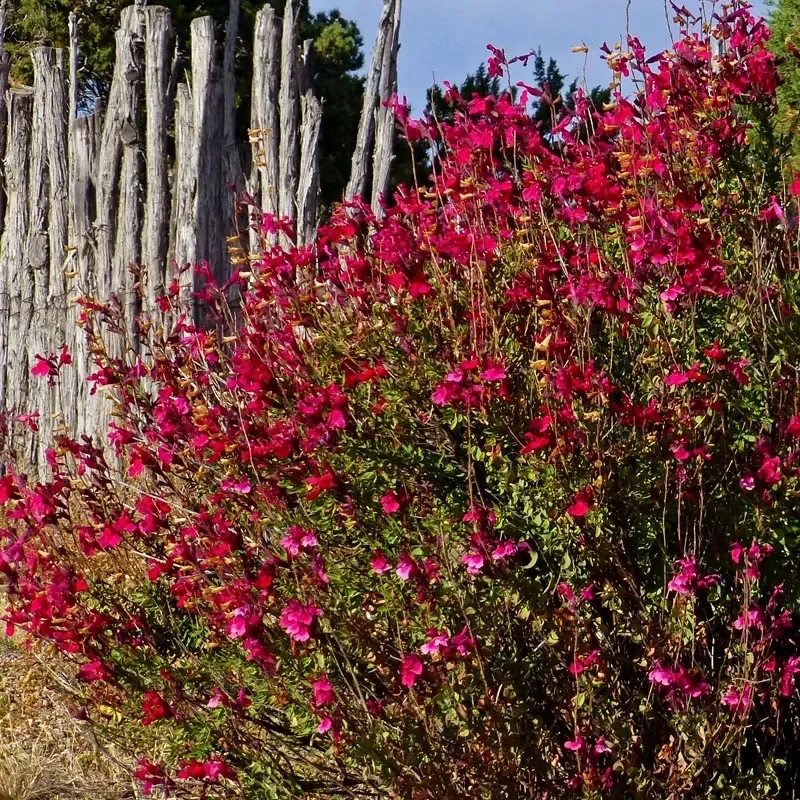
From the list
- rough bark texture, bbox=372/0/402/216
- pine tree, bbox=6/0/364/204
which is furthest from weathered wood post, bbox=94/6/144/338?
pine tree, bbox=6/0/364/204

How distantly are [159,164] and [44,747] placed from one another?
3172 millimetres

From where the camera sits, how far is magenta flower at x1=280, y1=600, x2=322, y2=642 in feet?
7.26

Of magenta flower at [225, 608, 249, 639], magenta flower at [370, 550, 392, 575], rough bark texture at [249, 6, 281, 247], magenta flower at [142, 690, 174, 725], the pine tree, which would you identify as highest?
the pine tree

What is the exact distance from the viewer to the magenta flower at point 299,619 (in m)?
2.21

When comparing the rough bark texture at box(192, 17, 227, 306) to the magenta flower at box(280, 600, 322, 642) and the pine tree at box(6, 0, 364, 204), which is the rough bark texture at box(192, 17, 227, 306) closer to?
the magenta flower at box(280, 600, 322, 642)

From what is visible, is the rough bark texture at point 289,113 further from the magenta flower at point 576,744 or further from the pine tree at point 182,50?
the pine tree at point 182,50

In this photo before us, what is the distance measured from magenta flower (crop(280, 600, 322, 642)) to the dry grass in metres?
1.13

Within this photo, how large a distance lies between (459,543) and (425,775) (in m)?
0.49

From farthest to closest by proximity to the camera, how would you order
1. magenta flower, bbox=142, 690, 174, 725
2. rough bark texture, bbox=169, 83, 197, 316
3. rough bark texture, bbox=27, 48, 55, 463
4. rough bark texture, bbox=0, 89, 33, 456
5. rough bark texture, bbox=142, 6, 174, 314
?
1. rough bark texture, bbox=0, 89, 33, 456
2. rough bark texture, bbox=27, 48, 55, 463
3. rough bark texture, bbox=142, 6, 174, 314
4. rough bark texture, bbox=169, 83, 197, 316
5. magenta flower, bbox=142, 690, 174, 725

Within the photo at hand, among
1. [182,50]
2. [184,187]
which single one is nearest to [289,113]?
[184,187]

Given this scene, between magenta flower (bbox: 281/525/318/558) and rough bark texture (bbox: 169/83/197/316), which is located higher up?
rough bark texture (bbox: 169/83/197/316)

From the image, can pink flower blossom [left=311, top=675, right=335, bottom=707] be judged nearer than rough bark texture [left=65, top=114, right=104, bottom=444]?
Yes

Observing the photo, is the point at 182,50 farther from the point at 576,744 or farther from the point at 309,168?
the point at 576,744

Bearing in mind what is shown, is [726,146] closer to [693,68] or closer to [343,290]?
[693,68]
